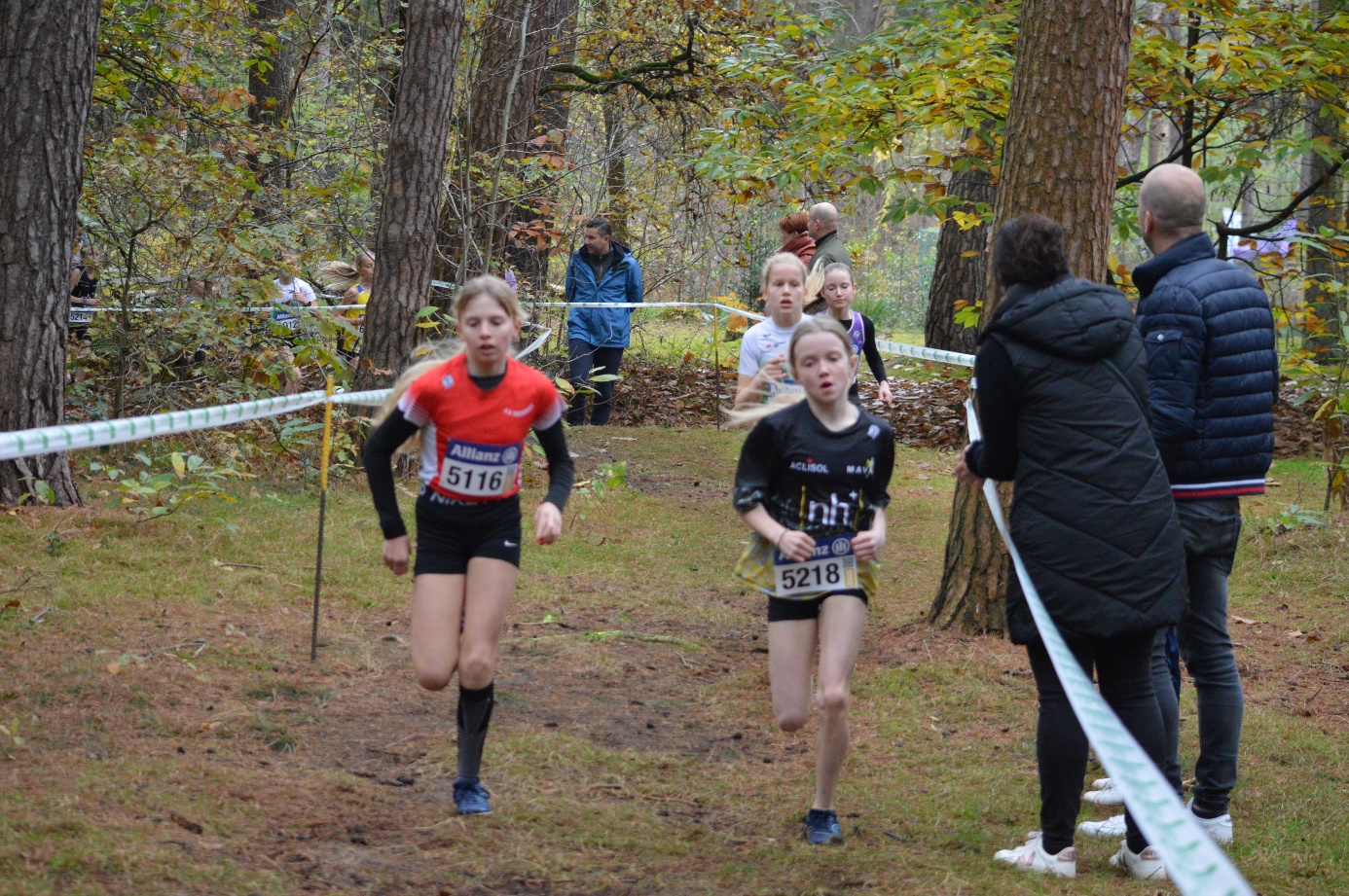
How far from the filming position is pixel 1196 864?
1997 millimetres

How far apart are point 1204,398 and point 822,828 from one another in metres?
1.99

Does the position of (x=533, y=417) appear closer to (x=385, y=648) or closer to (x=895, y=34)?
(x=385, y=648)

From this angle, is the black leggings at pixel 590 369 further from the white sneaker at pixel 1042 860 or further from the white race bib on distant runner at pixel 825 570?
the white sneaker at pixel 1042 860

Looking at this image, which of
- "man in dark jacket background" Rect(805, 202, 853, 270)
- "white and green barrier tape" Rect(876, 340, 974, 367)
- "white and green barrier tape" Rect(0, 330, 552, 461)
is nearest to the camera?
"white and green barrier tape" Rect(0, 330, 552, 461)

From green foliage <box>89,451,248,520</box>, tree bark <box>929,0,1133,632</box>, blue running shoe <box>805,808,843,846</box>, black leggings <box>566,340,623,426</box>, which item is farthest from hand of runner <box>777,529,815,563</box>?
black leggings <box>566,340,623,426</box>

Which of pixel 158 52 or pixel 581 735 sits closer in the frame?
pixel 581 735

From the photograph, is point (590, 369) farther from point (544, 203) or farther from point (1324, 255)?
point (1324, 255)

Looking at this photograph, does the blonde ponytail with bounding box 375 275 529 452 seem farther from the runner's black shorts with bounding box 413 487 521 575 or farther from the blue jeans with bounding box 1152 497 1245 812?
the blue jeans with bounding box 1152 497 1245 812

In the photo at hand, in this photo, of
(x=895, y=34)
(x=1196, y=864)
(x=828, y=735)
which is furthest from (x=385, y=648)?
(x=895, y=34)

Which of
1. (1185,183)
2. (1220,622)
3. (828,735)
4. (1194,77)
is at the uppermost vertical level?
(1194,77)

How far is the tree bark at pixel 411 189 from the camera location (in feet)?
32.1

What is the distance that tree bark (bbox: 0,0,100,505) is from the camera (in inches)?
299

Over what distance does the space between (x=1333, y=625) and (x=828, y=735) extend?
4.93 m

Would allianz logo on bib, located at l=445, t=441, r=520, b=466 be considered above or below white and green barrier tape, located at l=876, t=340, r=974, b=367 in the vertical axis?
below
